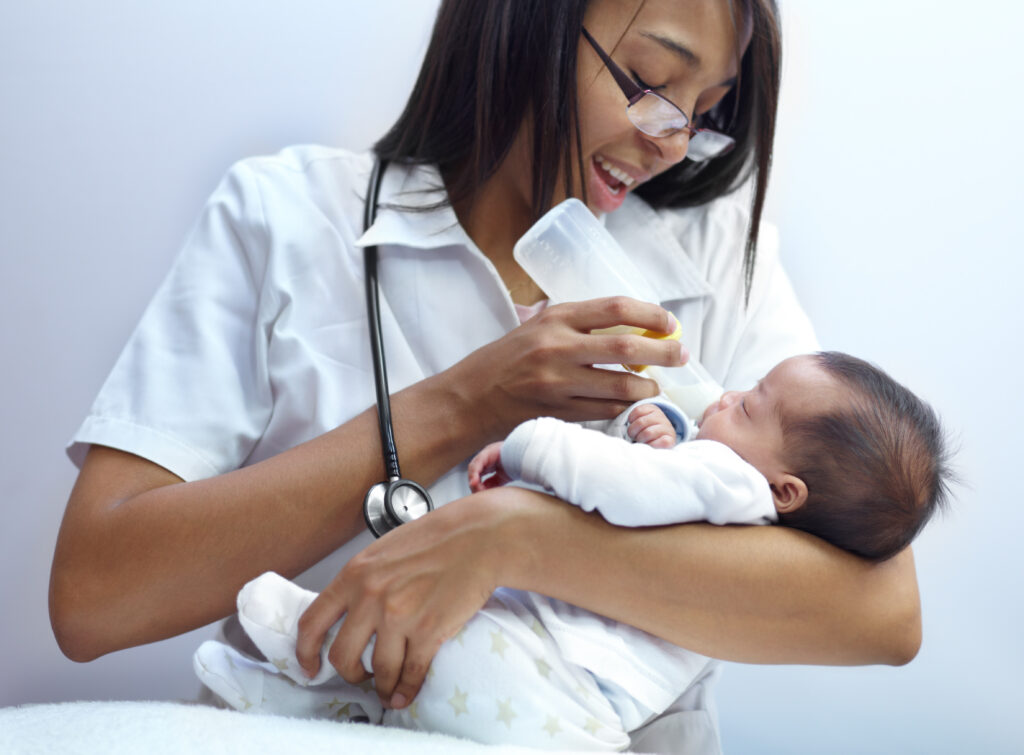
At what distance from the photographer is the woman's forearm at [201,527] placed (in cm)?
133

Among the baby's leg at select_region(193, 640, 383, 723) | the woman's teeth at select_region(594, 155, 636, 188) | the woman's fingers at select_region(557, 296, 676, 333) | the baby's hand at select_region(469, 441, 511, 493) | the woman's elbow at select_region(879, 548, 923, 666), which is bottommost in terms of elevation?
the baby's leg at select_region(193, 640, 383, 723)

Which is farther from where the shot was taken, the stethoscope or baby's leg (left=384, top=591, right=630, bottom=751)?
the stethoscope

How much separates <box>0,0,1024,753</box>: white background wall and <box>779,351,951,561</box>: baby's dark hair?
770 mm

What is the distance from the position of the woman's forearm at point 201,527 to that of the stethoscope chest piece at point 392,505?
0.16ft

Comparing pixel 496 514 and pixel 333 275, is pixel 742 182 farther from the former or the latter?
pixel 496 514

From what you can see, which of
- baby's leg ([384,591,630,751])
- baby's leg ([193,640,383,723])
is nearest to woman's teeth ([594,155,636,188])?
baby's leg ([384,591,630,751])

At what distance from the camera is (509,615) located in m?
1.18

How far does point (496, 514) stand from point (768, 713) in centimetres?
117

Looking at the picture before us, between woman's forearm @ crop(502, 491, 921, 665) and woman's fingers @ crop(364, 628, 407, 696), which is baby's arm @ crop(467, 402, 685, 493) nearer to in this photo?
woman's forearm @ crop(502, 491, 921, 665)

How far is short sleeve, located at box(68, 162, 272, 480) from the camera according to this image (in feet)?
4.80

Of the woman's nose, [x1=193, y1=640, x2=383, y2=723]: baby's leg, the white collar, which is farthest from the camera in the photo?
the white collar

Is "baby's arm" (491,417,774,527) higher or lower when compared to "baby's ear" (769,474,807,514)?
higher

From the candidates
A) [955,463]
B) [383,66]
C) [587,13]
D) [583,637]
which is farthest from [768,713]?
[383,66]

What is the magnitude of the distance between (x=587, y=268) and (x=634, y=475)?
41 cm
